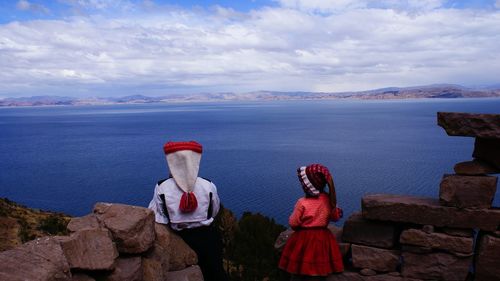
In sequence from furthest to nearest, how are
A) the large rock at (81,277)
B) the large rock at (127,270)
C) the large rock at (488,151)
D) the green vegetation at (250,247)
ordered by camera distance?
1. the green vegetation at (250,247)
2. the large rock at (488,151)
3. the large rock at (127,270)
4. the large rock at (81,277)

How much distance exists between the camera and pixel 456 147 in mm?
74438

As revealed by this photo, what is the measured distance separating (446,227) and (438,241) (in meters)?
0.23

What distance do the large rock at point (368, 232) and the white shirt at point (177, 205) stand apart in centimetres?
210

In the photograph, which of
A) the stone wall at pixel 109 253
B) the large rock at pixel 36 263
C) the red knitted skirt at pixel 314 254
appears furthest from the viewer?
the red knitted skirt at pixel 314 254

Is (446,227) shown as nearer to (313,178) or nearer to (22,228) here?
(313,178)

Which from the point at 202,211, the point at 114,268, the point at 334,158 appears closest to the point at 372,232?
the point at 202,211

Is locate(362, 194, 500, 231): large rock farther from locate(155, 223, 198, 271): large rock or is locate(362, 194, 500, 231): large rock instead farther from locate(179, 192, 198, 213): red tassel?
locate(155, 223, 198, 271): large rock

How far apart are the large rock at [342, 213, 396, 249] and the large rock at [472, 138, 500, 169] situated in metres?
1.55

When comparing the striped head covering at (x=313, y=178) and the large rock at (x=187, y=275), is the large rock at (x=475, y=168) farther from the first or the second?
the large rock at (x=187, y=275)

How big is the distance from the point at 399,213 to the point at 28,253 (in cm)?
464

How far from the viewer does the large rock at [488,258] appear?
19.7 feet

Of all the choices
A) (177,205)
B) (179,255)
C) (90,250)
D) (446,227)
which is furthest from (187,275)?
(446,227)

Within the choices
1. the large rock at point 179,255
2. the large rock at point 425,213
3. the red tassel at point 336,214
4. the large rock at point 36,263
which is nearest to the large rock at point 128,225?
the large rock at point 179,255

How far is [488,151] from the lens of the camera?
6.15m
